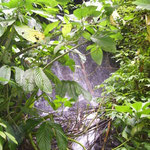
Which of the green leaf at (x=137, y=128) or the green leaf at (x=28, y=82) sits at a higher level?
the green leaf at (x=28, y=82)

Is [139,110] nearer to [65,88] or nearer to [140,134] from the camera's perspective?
[140,134]

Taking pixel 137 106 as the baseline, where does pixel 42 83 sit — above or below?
above

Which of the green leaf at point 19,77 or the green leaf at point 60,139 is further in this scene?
the green leaf at point 60,139

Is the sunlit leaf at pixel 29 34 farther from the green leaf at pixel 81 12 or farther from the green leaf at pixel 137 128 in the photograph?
the green leaf at pixel 137 128

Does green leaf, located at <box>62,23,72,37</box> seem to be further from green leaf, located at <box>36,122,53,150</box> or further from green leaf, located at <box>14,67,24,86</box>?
green leaf, located at <box>36,122,53,150</box>

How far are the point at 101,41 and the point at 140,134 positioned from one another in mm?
Answer: 514

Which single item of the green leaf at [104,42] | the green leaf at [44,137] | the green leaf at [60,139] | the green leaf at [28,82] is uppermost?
the green leaf at [104,42]

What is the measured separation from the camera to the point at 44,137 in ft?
2.41

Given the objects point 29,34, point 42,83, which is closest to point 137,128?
point 42,83

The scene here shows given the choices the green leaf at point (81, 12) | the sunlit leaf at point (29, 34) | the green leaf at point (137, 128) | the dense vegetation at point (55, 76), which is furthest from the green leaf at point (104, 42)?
the green leaf at point (137, 128)

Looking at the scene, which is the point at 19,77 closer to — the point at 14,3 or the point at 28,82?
the point at 28,82

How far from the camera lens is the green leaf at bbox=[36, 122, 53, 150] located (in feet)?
2.33

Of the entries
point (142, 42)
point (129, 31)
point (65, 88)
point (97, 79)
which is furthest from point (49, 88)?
point (97, 79)

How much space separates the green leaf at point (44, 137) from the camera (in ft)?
2.33
